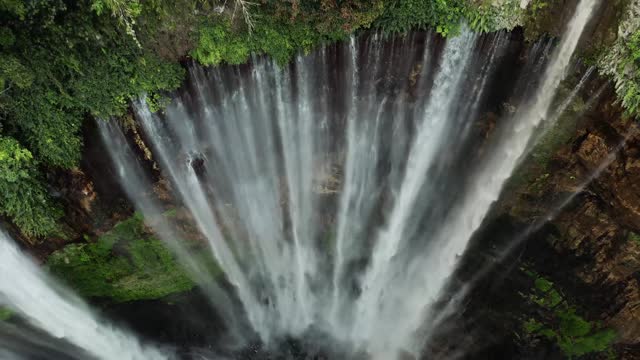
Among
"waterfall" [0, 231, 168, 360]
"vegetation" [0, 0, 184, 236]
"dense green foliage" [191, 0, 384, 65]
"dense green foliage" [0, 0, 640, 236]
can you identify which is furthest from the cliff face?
"waterfall" [0, 231, 168, 360]

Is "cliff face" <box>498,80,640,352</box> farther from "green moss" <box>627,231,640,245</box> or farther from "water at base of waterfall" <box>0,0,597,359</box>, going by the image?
"water at base of waterfall" <box>0,0,597,359</box>

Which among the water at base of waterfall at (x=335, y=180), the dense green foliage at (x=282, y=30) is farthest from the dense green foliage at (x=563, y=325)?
the dense green foliage at (x=282, y=30)

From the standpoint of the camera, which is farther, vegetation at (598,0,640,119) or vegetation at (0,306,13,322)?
vegetation at (0,306,13,322)

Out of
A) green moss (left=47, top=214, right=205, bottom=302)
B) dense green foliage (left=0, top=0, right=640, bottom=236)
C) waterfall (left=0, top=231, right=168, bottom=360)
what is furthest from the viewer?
green moss (left=47, top=214, right=205, bottom=302)

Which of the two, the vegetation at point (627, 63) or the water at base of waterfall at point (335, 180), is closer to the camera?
the vegetation at point (627, 63)

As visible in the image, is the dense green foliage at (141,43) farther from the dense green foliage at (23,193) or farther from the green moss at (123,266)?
the green moss at (123,266)

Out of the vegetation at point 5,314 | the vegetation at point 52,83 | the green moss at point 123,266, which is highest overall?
the vegetation at point 52,83

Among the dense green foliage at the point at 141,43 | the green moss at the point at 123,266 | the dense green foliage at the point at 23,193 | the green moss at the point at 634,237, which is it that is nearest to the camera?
the dense green foliage at the point at 141,43
